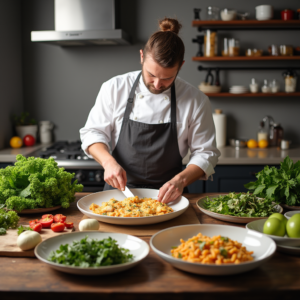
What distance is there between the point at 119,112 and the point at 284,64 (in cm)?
223

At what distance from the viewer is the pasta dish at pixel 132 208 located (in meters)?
1.41

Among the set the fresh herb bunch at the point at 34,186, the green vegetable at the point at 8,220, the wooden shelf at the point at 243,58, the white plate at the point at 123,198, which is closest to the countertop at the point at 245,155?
the wooden shelf at the point at 243,58

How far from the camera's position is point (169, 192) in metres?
1.59

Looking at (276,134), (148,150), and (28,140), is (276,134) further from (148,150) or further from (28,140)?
(28,140)

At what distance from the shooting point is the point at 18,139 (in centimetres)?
339

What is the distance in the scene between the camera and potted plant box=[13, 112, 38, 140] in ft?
11.7

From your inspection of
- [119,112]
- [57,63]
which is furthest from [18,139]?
[119,112]

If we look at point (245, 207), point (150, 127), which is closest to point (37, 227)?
point (245, 207)

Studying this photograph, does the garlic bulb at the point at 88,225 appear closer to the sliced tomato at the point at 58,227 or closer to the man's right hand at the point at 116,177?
the sliced tomato at the point at 58,227

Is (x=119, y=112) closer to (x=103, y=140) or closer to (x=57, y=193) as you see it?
(x=103, y=140)

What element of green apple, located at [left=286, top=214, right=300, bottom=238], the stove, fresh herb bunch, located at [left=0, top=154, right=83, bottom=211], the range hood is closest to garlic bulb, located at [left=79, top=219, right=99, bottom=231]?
fresh herb bunch, located at [left=0, top=154, right=83, bottom=211]

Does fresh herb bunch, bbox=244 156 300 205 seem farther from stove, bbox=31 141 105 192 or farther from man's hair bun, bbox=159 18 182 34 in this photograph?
stove, bbox=31 141 105 192

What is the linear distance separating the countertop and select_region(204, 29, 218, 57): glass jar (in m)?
0.93

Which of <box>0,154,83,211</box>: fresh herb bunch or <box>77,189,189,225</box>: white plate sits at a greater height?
<box>0,154,83,211</box>: fresh herb bunch
